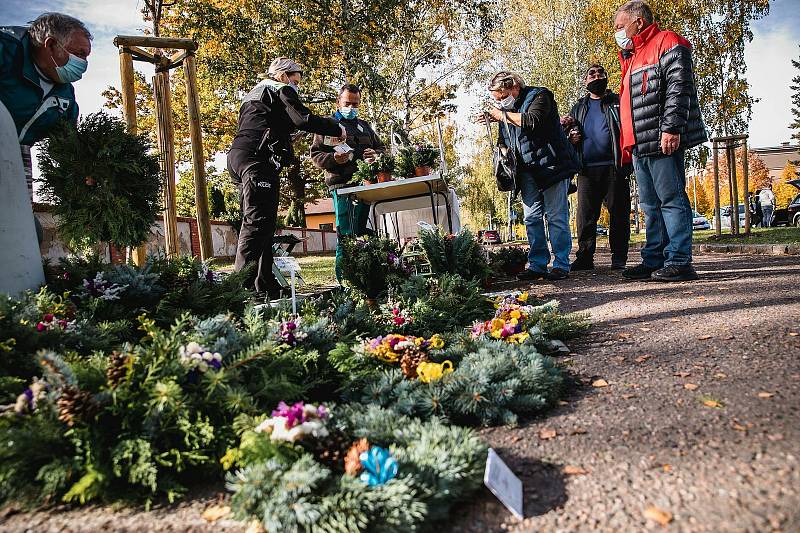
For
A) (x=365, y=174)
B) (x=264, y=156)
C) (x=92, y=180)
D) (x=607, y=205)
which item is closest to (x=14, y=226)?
(x=92, y=180)

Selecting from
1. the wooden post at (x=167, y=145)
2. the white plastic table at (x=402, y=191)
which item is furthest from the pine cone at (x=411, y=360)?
the wooden post at (x=167, y=145)

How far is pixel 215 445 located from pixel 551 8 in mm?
25711

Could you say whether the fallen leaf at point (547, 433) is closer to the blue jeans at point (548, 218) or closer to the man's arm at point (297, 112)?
the man's arm at point (297, 112)

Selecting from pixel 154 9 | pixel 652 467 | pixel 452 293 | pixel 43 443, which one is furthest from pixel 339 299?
pixel 154 9

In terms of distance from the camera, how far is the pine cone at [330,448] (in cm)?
149

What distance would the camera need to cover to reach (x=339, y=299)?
3.36 m

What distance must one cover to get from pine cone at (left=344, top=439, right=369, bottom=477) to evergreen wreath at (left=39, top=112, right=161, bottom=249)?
241 cm

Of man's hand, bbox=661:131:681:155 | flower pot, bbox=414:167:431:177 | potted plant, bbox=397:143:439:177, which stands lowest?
man's hand, bbox=661:131:681:155

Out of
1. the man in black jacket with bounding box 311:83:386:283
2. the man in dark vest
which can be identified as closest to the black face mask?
the man in dark vest

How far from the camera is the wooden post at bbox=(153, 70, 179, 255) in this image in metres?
5.46

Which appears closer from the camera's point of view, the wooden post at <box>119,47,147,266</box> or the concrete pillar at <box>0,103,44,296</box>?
the concrete pillar at <box>0,103,44,296</box>

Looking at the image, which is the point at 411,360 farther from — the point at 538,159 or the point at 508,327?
the point at 538,159

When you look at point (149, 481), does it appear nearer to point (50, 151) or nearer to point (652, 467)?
point (652, 467)

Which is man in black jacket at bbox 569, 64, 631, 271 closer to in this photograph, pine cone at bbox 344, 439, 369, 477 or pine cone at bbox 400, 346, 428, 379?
pine cone at bbox 400, 346, 428, 379
